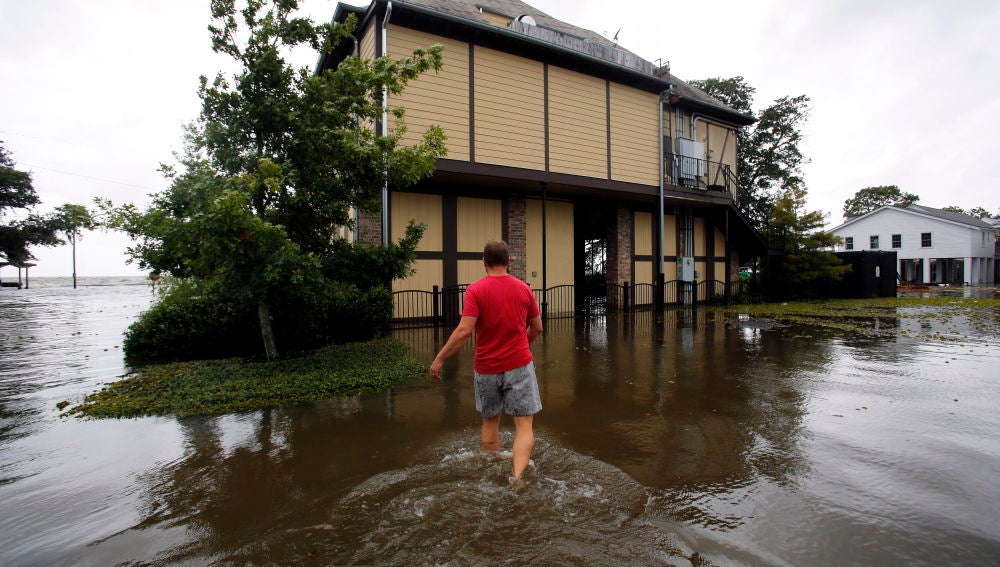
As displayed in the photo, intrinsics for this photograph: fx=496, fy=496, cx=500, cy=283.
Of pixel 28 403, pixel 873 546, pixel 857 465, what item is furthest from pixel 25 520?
pixel 857 465

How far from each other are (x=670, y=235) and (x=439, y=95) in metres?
9.87

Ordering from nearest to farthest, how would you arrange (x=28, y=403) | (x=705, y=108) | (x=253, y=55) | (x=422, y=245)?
(x=28, y=403) → (x=253, y=55) → (x=422, y=245) → (x=705, y=108)

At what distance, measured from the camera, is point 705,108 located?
17.7m

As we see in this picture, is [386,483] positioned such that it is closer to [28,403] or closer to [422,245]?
[28,403]

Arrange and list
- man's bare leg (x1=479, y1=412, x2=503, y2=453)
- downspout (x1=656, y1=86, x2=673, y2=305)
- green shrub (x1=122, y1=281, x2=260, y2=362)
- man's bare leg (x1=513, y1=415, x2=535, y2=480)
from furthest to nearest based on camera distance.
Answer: downspout (x1=656, y1=86, x2=673, y2=305)
green shrub (x1=122, y1=281, x2=260, y2=362)
man's bare leg (x1=479, y1=412, x2=503, y2=453)
man's bare leg (x1=513, y1=415, x2=535, y2=480)

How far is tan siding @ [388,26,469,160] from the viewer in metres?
11.3

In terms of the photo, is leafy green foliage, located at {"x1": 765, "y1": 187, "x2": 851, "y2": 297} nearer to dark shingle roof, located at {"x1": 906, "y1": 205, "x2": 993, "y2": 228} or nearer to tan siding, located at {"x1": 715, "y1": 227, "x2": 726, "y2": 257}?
tan siding, located at {"x1": 715, "y1": 227, "x2": 726, "y2": 257}

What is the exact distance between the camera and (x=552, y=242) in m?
14.9

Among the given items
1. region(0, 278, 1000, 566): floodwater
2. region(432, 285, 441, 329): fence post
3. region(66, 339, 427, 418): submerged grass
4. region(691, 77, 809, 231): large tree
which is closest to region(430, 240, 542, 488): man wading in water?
region(0, 278, 1000, 566): floodwater

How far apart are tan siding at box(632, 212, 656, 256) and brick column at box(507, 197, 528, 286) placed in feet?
14.9

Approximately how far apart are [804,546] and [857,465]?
1.35 meters

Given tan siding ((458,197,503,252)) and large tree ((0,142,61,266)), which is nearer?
tan siding ((458,197,503,252))

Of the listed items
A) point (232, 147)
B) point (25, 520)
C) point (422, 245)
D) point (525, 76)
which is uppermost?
point (525, 76)

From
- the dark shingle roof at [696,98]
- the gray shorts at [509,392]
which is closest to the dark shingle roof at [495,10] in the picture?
the dark shingle roof at [696,98]
